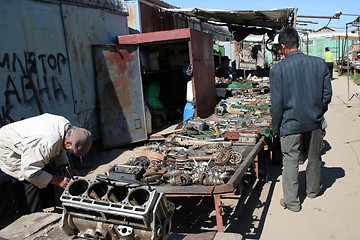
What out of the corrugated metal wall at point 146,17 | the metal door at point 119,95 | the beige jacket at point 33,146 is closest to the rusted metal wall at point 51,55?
the metal door at point 119,95

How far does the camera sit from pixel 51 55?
621 centimetres

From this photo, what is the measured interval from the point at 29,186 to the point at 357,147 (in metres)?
5.97

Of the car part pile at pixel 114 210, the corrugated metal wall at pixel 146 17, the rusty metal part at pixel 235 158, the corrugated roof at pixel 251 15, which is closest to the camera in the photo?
the car part pile at pixel 114 210

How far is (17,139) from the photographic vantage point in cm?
311

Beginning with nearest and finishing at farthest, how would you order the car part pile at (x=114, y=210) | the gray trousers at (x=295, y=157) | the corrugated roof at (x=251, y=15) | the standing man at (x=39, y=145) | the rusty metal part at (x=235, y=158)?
the car part pile at (x=114, y=210) → the standing man at (x=39, y=145) → the rusty metal part at (x=235, y=158) → the gray trousers at (x=295, y=157) → the corrugated roof at (x=251, y=15)

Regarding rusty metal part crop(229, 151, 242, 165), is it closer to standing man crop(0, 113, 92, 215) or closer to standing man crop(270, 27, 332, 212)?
standing man crop(270, 27, 332, 212)

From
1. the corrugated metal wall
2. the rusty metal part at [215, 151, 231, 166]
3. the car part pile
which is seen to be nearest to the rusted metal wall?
the corrugated metal wall

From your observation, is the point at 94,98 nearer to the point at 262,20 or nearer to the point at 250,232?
the point at 250,232

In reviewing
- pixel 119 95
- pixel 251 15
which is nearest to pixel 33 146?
pixel 119 95

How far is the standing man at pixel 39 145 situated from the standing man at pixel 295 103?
2.43 metres

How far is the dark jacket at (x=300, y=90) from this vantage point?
163 inches

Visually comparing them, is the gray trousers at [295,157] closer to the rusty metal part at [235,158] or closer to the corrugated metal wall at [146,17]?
the rusty metal part at [235,158]

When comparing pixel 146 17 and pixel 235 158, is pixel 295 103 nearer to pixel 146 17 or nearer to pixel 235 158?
pixel 235 158

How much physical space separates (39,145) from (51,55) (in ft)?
12.3
